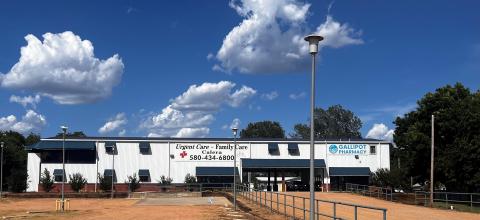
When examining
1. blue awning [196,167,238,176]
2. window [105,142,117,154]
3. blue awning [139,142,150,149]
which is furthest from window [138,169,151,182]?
blue awning [196,167,238,176]

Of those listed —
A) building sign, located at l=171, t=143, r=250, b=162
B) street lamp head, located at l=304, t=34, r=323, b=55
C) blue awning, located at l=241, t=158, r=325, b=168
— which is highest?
street lamp head, located at l=304, t=34, r=323, b=55

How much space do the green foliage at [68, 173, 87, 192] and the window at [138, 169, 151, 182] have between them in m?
6.43

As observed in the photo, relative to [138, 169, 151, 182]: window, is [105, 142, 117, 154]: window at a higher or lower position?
higher

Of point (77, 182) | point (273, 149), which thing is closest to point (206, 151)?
point (273, 149)

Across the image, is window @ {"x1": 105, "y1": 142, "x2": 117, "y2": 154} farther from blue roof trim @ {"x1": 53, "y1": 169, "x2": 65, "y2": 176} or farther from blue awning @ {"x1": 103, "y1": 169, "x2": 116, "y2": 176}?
blue roof trim @ {"x1": 53, "y1": 169, "x2": 65, "y2": 176}

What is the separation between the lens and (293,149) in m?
75.2

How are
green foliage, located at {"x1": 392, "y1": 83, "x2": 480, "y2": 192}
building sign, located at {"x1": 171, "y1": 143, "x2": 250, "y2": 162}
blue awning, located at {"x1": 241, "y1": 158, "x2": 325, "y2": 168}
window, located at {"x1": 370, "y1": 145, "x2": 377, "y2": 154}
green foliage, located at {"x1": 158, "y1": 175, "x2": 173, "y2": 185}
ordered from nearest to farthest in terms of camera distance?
1. green foliage, located at {"x1": 392, "y1": 83, "x2": 480, "y2": 192}
2. green foliage, located at {"x1": 158, "y1": 175, "x2": 173, "y2": 185}
3. blue awning, located at {"x1": 241, "y1": 158, "x2": 325, "y2": 168}
4. building sign, located at {"x1": 171, "y1": 143, "x2": 250, "y2": 162}
5. window, located at {"x1": 370, "y1": 145, "x2": 377, "y2": 154}

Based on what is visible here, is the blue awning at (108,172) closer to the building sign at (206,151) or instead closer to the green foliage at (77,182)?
the green foliage at (77,182)

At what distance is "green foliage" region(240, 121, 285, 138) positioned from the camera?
164m

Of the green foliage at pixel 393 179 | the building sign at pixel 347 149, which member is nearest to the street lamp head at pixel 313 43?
the green foliage at pixel 393 179

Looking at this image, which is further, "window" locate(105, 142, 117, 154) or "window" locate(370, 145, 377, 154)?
"window" locate(370, 145, 377, 154)

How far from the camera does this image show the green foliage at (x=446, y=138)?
152 ft

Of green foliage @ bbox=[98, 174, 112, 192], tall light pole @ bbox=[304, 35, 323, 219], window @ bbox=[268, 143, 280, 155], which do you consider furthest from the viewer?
window @ bbox=[268, 143, 280, 155]

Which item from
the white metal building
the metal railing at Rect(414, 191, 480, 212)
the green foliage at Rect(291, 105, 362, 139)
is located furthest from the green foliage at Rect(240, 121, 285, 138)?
the metal railing at Rect(414, 191, 480, 212)
